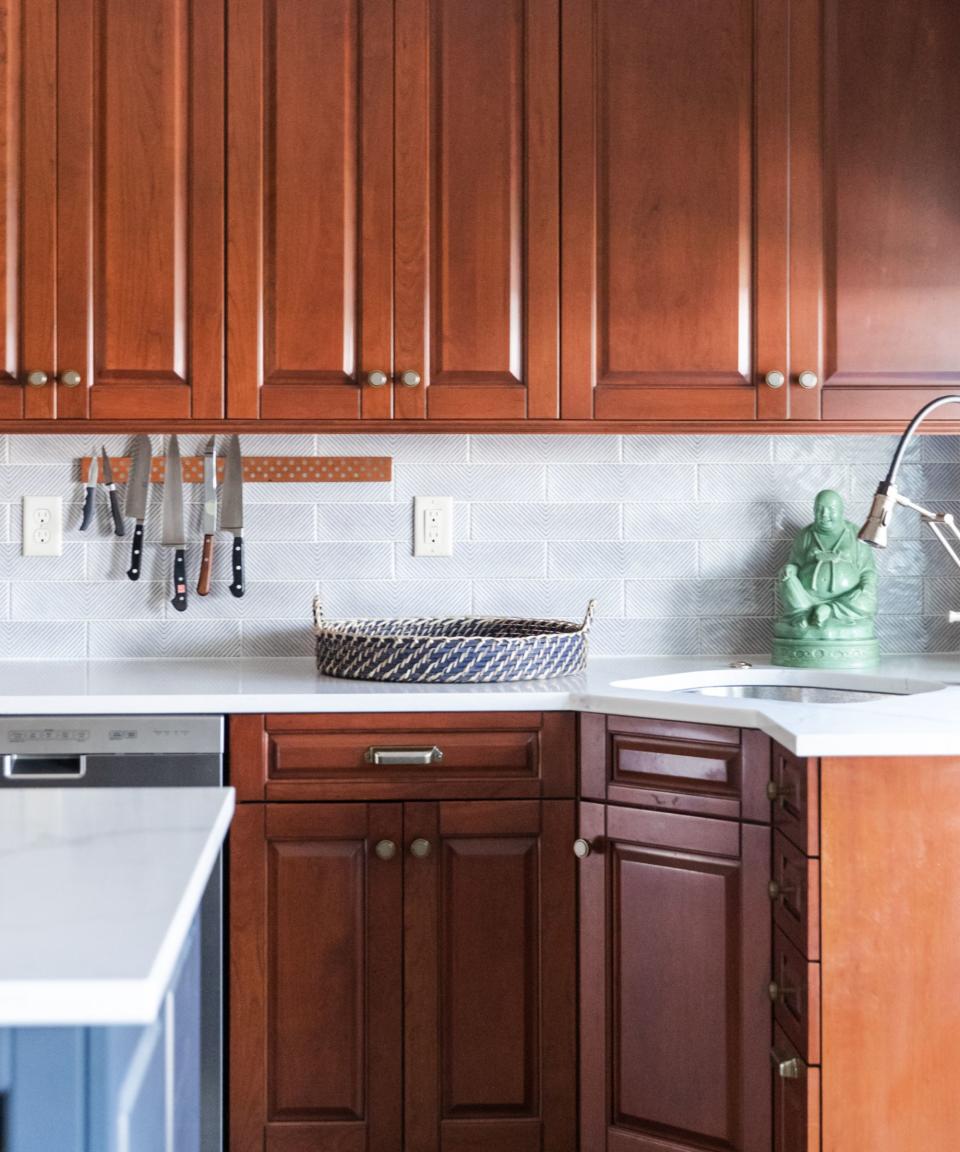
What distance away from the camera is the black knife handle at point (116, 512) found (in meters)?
2.56

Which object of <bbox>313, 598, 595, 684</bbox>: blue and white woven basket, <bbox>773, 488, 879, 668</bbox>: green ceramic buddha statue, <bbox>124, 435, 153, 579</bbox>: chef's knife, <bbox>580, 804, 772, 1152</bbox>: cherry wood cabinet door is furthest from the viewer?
<bbox>124, 435, 153, 579</bbox>: chef's knife

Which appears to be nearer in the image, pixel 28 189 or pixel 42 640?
pixel 28 189

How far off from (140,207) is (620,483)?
117 cm

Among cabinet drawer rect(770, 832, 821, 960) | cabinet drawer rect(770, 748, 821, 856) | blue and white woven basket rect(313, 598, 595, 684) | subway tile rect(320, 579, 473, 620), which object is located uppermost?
subway tile rect(320, 579, 473, 620)

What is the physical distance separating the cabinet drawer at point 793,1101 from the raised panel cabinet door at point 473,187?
1287mm

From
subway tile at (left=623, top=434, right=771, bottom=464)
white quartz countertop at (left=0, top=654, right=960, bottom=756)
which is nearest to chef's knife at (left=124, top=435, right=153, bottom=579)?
white quartz countertop at (left=0, top=654, right=960, bottom=756)

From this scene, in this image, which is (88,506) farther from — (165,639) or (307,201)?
(307,201)

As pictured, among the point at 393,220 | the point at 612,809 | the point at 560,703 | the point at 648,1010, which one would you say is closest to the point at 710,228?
the point at 393,220

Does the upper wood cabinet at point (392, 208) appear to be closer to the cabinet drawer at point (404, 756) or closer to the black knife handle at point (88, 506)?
the black knife handle at point (88, 506)

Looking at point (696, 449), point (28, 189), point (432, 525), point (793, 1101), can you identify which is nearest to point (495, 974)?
point (793, 1101)

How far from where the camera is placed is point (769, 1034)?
189cm

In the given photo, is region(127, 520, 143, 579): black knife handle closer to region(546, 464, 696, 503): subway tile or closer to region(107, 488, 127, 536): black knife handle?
region(107, 488, 127, 536): black knife handle

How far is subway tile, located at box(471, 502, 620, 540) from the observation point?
2658 mm

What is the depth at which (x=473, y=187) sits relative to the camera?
2.29 metres
